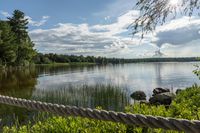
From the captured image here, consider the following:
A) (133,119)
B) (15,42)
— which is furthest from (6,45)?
(133,119)

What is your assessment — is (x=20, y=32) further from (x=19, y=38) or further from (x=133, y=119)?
(x=133, y=119)

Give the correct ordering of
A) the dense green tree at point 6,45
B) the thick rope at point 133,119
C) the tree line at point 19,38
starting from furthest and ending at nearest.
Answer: the tree line at point 19,38 < the dense green tree at point 6,45 < the thick rope at point 133,119

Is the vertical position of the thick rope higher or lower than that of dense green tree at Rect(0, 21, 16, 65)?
lower

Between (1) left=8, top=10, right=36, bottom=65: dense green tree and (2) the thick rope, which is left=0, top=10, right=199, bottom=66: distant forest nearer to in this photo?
(1) left=8, top=10, right=36, bottom=65: dense green tree

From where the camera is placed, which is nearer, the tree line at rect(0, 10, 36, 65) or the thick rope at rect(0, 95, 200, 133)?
the thick rope at rect(0, 95, 200, 133)

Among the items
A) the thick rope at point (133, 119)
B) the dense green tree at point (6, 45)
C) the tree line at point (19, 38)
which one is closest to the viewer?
the thick rope at point (133, 119)

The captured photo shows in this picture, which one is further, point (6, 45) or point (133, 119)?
point (6, 45)

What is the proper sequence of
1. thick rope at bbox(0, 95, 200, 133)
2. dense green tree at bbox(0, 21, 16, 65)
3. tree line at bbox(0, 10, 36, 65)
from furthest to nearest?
tree line at bbox(0, 10, 36, 65) → dense green tree at bbox(0, 21, 16, 65) → thick rope at bbox(0, 95, 200, 133)

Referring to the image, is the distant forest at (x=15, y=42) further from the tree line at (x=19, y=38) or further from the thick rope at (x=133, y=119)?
the thick rope at (x=133, y=119)

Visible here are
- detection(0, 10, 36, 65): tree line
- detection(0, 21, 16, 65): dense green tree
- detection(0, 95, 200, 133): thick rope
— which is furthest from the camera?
detection(0, 10, 36, 65): tree line

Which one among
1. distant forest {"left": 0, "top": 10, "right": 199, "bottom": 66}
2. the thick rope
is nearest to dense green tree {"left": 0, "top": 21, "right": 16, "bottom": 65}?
distant forest {"left": 0, "top": 10, "right": 199, "bottom": 66}

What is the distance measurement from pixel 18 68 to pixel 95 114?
315 feet

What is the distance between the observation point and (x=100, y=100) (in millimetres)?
24562

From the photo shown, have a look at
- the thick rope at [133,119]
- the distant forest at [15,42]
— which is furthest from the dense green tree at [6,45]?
the thick rope at [133,119]
